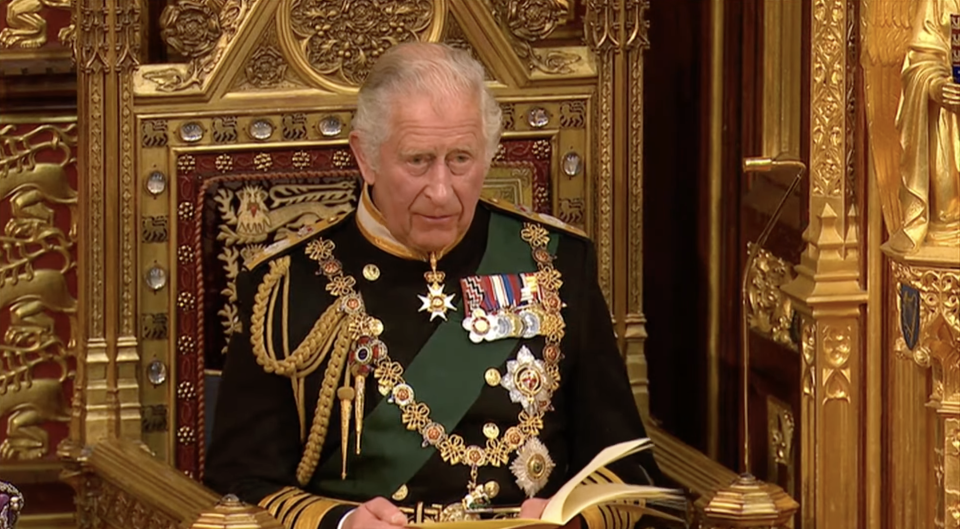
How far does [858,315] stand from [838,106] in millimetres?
386

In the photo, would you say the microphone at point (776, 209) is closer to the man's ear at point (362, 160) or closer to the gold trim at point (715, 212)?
the gold trim at point (715, 212)

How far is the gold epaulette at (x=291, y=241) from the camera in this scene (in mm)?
4402

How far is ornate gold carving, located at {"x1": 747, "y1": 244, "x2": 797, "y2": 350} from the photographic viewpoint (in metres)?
4.72

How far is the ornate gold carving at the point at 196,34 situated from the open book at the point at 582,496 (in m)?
1.16

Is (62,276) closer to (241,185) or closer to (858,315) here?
(241,185)

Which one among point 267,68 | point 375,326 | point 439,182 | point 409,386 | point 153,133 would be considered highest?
point 267,68

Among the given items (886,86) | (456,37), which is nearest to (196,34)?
(456,37)

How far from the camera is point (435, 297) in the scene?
14.5 ft

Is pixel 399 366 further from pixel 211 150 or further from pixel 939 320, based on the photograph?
pixel 939 320

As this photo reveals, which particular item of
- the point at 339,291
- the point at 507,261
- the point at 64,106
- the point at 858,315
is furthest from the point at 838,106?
the point at 64,106

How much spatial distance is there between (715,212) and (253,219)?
105 centimetres

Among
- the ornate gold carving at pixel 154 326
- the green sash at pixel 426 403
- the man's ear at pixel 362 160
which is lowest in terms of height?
the green sash at pixel 426 403

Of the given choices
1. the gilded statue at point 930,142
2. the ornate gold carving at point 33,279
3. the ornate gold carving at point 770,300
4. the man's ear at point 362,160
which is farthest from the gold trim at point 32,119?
the gilded statue at point 930,142

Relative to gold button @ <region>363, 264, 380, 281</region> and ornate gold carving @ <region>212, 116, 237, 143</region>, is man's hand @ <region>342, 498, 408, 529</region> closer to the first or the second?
gold button @ <region>363, 264, 380, 281</region>
